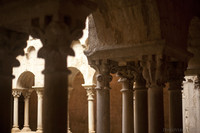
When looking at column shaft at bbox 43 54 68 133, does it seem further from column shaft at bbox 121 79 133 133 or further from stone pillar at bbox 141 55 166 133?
column shaft at bbox 121 79 133 133

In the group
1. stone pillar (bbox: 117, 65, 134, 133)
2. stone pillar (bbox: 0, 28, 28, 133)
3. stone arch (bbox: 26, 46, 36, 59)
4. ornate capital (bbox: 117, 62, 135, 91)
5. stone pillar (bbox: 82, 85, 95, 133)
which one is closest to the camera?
stone pillar (bbox: 0, 28, 28, 133)

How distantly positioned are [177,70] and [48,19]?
5.29 m

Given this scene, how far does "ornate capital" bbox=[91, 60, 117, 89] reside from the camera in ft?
30.2

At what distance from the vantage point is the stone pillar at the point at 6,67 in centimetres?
623

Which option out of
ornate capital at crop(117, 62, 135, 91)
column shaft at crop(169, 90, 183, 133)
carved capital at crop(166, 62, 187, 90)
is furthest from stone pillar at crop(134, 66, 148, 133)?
carved capital at crop(166, 62, 187, 90)

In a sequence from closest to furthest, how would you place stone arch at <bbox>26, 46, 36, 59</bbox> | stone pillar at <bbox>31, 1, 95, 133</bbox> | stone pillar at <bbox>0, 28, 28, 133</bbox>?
stone pillar at <bbox>31, 1, 95, 133</bbox>, stone pillar at <bbox>0, 28, 28, 133</bbox>, stone arch at <bbox>26, 46, 36, 59</bbox>

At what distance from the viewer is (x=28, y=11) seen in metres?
5.66

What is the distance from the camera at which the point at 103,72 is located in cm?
927

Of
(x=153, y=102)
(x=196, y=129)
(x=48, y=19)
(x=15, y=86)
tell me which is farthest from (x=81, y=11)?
(x=15, y=86)

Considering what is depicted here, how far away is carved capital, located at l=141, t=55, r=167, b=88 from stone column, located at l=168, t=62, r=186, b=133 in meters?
1.14

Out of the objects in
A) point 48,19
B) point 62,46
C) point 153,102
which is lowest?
point 153,102

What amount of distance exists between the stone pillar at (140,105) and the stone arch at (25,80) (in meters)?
10.7

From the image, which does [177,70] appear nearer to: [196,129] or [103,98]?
[103,98]

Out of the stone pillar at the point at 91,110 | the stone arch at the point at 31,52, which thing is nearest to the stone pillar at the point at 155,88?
the stone pillar at the point at 91,110
